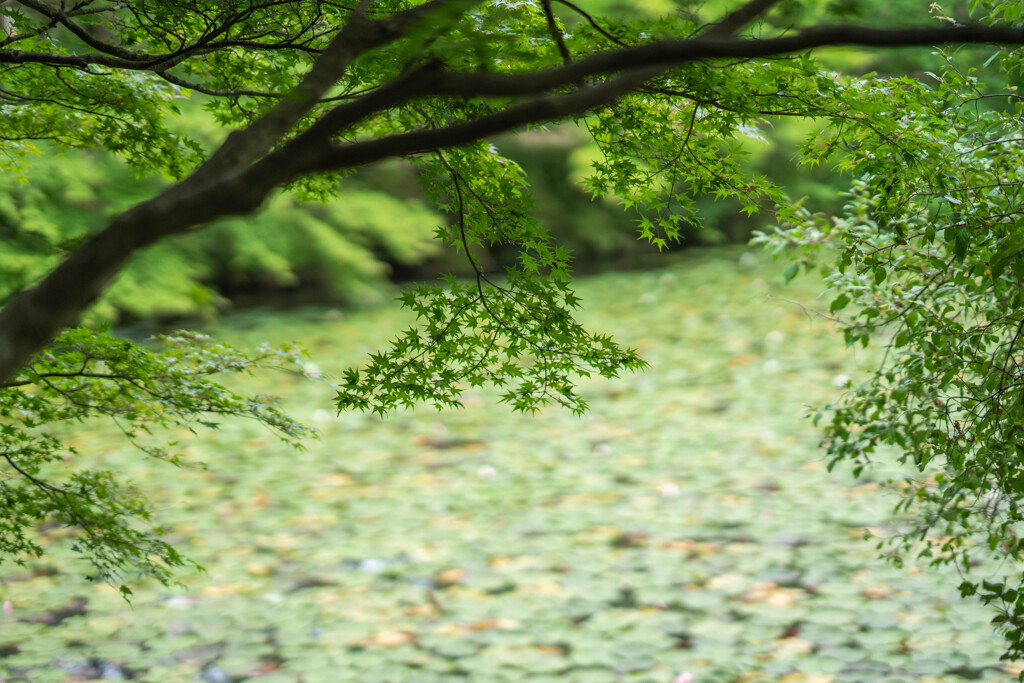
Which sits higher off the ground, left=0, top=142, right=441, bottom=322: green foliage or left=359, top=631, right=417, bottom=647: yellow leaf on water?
left=0, top=142, right=441, bottom=322: green foliage

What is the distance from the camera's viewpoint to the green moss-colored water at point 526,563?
2.30m

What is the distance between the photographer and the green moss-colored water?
2299mm

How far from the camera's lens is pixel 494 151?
190 centimetres

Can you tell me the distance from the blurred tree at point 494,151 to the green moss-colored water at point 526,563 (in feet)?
2.20

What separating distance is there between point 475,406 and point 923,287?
3.20 m

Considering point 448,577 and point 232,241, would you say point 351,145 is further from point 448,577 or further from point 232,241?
point 232,241

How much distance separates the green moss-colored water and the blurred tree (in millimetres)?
671

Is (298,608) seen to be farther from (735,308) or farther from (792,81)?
(735,308)

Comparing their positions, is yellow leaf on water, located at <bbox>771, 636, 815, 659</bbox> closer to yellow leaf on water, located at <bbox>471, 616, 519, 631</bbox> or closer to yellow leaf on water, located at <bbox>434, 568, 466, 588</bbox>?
yellow leaf on water, located at <bbox>471, 616, 519, 631</bbox>

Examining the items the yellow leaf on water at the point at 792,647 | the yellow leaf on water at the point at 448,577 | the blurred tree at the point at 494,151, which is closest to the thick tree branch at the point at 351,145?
the blurred tree at the point at 494,151

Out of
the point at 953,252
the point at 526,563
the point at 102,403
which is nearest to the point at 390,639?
the point at 526,563

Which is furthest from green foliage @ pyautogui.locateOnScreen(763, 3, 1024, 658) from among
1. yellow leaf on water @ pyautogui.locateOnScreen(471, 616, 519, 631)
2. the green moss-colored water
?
yellow leaf on water @ pyautogui.locateOnScreen(471, 616, 519, 631)

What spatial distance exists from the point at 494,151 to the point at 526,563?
1.58 metres

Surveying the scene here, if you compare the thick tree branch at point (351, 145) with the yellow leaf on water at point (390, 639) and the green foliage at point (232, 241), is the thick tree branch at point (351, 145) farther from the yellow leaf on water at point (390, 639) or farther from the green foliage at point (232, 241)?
the green foliage at point (232, 241)
